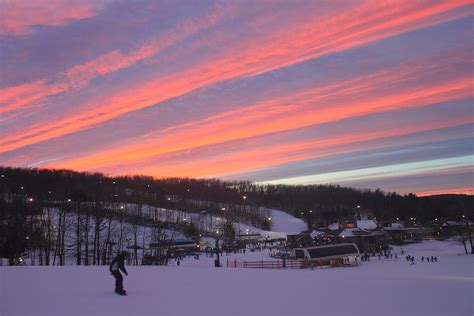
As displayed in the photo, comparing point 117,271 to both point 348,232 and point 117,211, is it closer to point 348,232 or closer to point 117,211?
point 348,232

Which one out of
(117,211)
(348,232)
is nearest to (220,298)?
(348,232)

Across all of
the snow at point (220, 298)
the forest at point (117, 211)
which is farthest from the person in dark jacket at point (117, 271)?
the forest at point (117, 211)

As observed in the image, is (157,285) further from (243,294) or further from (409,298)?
(409,298)

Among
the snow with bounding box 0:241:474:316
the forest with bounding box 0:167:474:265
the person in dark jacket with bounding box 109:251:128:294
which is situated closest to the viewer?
the snow with bounding box 0:241:474:316

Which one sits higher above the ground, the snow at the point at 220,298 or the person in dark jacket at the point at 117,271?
the person in dark jacket at the point at 117,271

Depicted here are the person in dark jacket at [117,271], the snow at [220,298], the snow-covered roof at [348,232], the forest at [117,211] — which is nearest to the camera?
the snow at [220,298]

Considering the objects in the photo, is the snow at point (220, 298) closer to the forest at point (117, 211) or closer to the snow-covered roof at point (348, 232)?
the forest at point (117, 211)

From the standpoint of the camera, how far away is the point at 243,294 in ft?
42.9

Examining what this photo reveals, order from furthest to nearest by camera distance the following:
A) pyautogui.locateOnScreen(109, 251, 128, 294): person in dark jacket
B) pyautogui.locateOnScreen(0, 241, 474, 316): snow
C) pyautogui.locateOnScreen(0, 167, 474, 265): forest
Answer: pyautogui.locateOnScreen(0, 167, 474, 265): forest
pyautogui.locateOnScreen(109, 251, 128, 294): person in dark jacket
pyautogui.locateOnScreen(0, 241, 474, 316): snow

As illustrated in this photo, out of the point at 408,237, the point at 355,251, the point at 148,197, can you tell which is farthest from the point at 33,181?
the point at 408,237

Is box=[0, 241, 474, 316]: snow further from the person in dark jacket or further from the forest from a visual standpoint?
the forest

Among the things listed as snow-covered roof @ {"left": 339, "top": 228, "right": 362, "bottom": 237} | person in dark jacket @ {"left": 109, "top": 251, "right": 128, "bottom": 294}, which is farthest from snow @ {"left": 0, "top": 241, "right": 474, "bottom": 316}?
snow-covered roof @ {"left": 339, "top": 228, "right": 362, "bottom": 237}

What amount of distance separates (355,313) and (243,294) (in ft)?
13.3

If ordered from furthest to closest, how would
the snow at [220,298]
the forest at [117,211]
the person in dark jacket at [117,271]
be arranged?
the forest at [117,211] → the person in dark jacket at [117,271] → the snow at [220,298]
